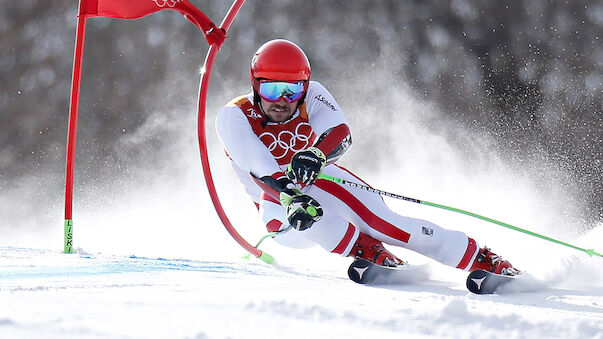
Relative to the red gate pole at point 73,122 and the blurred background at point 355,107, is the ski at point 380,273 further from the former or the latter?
the blurred background at point 355,107

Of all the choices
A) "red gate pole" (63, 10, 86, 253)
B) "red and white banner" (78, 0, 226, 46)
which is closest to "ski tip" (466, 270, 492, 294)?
"red and white banner" (78, 0, 226, 46)

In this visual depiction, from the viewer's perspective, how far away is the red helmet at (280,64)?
3.01m

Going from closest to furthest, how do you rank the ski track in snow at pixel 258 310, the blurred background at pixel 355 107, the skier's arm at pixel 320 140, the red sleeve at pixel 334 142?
the ski track in snow at pixel 258 310
the skier's arm at pixel 320 140
the red sleeve at pixel 334 142
the blurred background at pixel 355 107

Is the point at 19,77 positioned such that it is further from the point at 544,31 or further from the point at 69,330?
the point at 69,330

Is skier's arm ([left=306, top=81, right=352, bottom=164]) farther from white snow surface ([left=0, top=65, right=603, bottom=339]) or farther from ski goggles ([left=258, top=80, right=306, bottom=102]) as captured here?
white snow surface ([left=0, top=65, right=603, bottom=339])

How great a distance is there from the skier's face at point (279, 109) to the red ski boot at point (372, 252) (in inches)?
26.4

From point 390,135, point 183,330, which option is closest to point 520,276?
point 183,330

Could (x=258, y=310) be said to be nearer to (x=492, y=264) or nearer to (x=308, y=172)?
(x=308, y=172)

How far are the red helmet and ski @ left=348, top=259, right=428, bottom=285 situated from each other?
931 mm

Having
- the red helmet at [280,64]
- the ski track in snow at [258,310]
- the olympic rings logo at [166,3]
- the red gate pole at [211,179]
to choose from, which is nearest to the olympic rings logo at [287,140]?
the red helmet at [280,64]

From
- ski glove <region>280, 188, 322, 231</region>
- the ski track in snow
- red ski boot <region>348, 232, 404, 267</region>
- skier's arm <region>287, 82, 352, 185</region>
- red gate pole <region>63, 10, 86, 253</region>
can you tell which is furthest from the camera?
red gate pole <region>63, 10, 86, 253</region>

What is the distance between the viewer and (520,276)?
265 centimetres

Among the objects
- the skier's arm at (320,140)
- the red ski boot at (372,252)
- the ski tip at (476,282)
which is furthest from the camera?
the red ski boot at (372,252)

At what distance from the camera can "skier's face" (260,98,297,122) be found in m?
3.06
